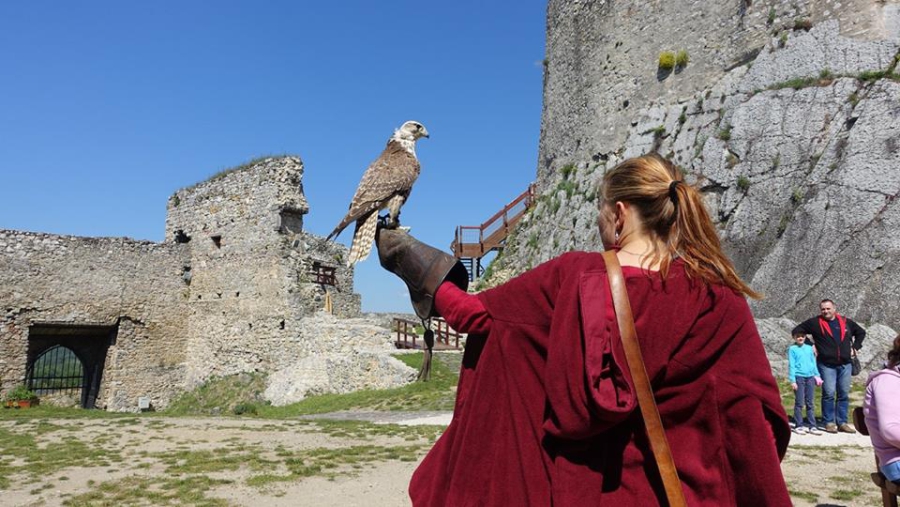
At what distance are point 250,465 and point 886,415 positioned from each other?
6640 mm

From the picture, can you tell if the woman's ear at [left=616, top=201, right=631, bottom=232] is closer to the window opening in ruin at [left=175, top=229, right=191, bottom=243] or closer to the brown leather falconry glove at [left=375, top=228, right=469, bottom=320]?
the brown leather falconry glove at [left=375, top=228, right=469, bottom=320]

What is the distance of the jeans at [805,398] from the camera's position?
924 centimetres

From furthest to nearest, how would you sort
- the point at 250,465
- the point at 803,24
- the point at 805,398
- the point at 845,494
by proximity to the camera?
1. the point at 803,24
2. the point at 805,398
3. the point at 250,465
4. the point at 845,494

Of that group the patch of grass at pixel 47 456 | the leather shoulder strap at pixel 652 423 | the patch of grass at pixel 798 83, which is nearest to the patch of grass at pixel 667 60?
the patch of grass at pixel 798 83

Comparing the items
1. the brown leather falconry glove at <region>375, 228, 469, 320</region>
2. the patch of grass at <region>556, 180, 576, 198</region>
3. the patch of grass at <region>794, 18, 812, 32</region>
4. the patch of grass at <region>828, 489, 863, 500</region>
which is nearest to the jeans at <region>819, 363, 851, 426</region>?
the patch of grass at <region>828, 489, 863, 500</region>

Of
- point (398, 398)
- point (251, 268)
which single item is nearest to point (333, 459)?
point (398, 398)

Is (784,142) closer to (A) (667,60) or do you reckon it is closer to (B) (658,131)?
(B) (658,131)

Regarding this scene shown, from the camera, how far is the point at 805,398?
9.46 meters

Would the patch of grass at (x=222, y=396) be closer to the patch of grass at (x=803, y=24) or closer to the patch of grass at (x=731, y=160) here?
the patch of grass at (x=731, y=160)

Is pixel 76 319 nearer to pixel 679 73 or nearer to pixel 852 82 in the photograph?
pixel 679 73

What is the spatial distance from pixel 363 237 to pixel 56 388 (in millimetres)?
23003

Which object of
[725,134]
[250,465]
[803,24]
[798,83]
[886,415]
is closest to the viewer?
[886,415]

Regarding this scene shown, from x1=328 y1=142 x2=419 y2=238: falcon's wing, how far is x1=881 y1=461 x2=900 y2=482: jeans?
3.36 meters

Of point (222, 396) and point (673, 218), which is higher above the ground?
point (673, 218)
